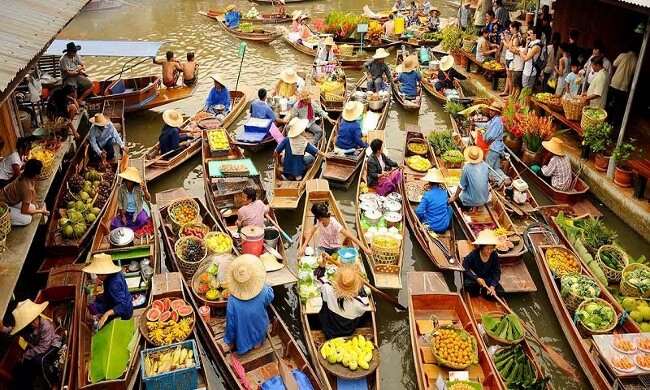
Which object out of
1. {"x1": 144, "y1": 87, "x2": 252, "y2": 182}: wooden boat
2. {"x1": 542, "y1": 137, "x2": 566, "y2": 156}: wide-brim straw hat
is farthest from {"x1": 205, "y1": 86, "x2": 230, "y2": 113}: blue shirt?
{"x1": 542, "y1": 137, "x2": 566, "y2": 156}: wide-brim straw hat

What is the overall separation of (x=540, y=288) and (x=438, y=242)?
1880mm

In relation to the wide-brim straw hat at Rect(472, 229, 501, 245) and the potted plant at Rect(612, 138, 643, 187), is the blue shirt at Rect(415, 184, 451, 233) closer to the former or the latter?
the wide-brim straw hat at Rect(472, 229, 501, 245)

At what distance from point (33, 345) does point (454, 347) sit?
5.39m

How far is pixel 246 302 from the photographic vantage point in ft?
22.2

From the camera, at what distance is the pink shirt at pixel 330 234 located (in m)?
8.66

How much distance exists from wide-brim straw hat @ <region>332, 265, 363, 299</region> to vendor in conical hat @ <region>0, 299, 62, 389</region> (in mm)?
3659

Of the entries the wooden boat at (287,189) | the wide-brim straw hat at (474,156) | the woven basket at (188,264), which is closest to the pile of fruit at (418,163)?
the wide-brim straw hat at (474,156)

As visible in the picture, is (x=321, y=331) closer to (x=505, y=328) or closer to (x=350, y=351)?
(x=350, y=351)

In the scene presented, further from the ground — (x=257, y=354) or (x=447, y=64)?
(x=447, y=64)

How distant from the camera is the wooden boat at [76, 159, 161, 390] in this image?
6.65 meters

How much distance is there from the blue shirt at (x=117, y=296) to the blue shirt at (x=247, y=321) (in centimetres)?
147

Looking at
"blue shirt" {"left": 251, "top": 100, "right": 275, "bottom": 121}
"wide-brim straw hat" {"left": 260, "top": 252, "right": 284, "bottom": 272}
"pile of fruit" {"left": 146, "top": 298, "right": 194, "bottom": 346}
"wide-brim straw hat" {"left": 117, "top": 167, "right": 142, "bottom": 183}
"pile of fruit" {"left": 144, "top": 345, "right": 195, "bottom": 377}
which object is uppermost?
"wide-brim straw hat" {"left": 117, "top": 167, "right": 142, "bottom": 183}

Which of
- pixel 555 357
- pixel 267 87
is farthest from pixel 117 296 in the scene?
pixel 267 87

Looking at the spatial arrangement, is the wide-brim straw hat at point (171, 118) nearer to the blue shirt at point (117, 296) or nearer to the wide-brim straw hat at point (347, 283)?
the blue shirt at point (117, 296)
